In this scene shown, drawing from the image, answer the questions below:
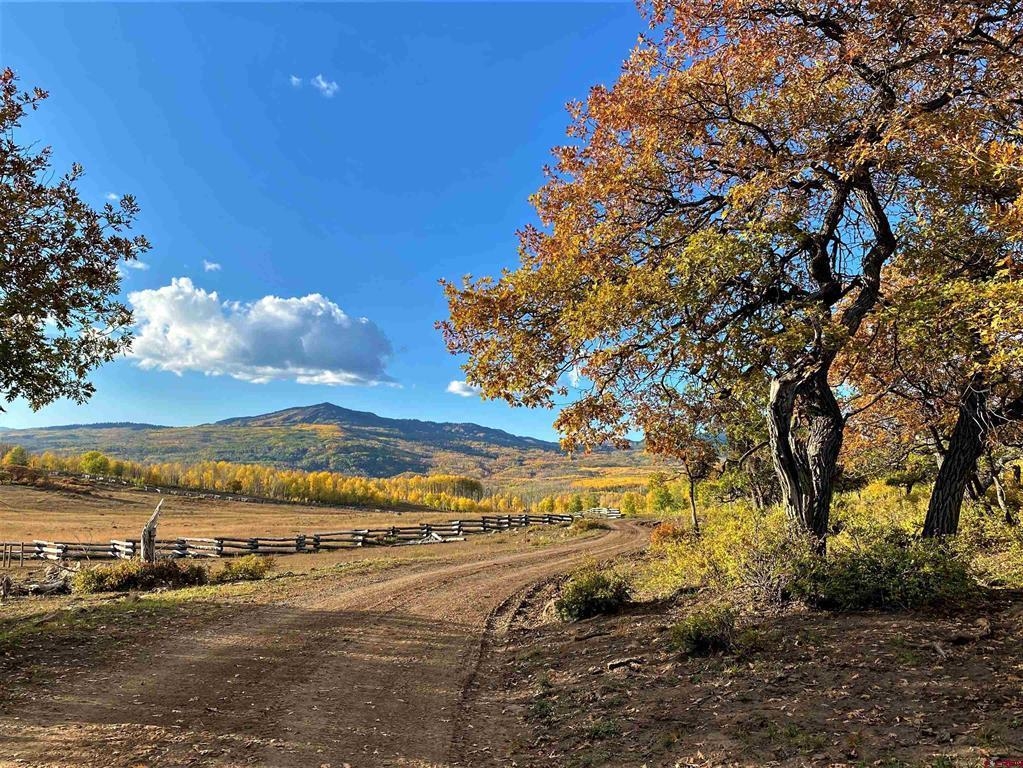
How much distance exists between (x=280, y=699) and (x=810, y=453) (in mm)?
8741

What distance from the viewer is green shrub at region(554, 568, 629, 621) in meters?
10.9

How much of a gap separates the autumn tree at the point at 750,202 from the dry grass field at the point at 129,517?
4644cm

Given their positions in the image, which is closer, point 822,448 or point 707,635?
point 707,635

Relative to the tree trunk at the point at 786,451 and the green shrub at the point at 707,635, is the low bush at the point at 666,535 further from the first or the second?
the green shrub at the point at 707,635

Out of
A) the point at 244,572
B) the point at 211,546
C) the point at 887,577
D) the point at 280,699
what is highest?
the point at 887,577

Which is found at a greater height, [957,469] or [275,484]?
[957,469]

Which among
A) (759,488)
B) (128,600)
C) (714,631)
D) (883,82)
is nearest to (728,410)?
(714,631)

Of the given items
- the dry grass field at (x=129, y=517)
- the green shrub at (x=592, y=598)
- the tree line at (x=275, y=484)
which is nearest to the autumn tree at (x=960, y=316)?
the green shrub at (x=592, y=598)

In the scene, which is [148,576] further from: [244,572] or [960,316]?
[960,316]

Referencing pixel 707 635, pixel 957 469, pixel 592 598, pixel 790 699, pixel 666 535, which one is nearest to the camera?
pixel 790 699

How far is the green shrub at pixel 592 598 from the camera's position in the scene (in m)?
10.9

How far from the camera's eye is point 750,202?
26.5ft

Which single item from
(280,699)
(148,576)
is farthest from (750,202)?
(148,576)

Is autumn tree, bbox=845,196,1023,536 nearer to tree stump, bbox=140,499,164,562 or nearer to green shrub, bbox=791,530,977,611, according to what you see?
green shrub, bbox=791,530,977,611
